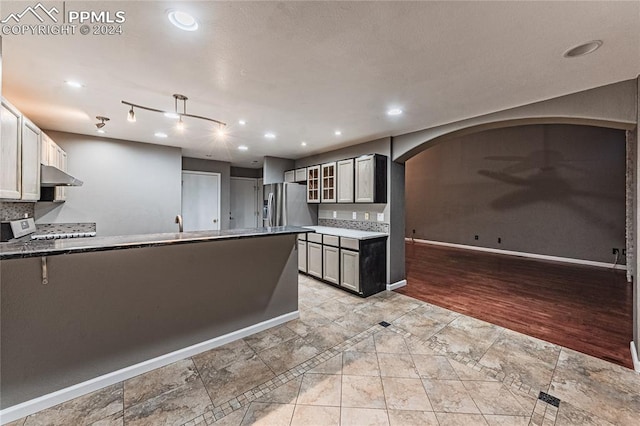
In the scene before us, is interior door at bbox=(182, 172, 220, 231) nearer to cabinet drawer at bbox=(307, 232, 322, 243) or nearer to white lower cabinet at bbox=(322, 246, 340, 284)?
cabinet drawer at bbox=(307, 232, 322, 243)

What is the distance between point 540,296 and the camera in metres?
3.99

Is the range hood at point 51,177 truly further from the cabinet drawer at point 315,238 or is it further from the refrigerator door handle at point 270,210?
the cabinet drawer at point 315,238

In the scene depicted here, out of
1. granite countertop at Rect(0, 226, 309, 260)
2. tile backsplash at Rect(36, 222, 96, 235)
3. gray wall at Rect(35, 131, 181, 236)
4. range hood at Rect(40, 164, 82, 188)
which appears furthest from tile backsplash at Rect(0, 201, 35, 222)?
granite countertop at Rect(0, 226, 309, 260)

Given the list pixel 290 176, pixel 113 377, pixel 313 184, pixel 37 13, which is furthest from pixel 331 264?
pixel 37 13

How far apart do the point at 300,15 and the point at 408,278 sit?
4.49 m

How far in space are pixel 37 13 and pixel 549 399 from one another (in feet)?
13.6

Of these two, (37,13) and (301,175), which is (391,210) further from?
(37,13)

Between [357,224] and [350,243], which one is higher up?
[357,224]

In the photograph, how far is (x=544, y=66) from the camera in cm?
209

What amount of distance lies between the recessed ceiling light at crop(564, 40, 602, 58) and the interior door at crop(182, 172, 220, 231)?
21.1 ft

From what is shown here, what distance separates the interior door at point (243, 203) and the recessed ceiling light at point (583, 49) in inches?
278

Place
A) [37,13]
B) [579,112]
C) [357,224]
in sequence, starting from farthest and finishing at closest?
[357,224] < [579,112] < [37,13]

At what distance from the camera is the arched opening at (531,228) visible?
3.29 m

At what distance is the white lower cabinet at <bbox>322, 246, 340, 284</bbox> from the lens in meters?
4.29
